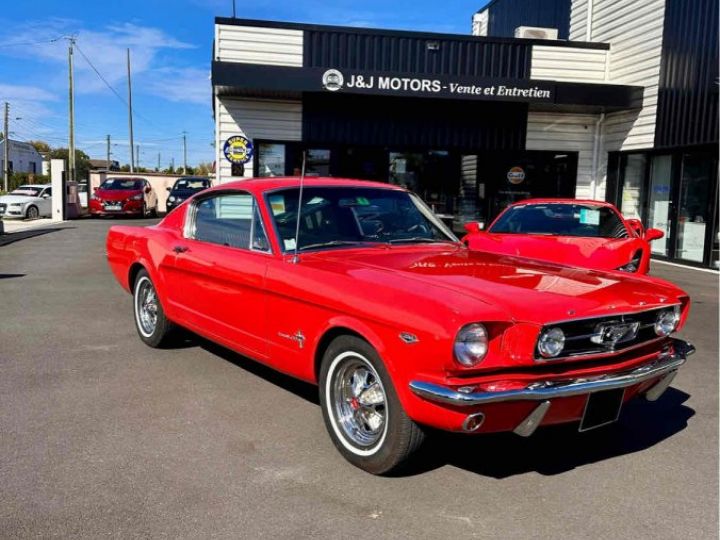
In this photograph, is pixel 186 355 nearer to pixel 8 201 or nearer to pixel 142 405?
pixel 142 405

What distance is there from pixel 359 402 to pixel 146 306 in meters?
3.09

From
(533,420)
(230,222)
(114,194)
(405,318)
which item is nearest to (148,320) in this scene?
(230,222)

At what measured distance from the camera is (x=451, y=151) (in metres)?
14.9

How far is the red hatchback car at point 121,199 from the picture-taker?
81.3ft

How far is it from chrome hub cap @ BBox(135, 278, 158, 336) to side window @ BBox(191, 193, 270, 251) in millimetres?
920

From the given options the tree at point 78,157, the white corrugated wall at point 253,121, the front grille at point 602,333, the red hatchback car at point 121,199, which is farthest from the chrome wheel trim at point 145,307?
the tree at point 78,157

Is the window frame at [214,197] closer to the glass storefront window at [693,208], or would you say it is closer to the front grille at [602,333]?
the front grille at [602,333]

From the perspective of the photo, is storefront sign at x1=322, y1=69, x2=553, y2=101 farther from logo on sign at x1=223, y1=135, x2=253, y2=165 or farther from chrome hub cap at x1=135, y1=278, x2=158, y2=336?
chrome hub cap at x1=135, y1=278, x2=158, y2=336

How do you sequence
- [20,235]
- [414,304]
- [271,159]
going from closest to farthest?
1. [414,304]
2. [271,159]
3. [20,235]

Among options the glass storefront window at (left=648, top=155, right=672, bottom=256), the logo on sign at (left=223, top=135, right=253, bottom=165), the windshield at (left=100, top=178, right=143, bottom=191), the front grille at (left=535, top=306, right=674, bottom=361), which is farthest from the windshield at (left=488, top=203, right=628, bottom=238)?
the windshield at (left=100, top=178, right=143, bottom=191)

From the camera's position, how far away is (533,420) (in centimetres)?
299

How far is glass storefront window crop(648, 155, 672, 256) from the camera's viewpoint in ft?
44.3

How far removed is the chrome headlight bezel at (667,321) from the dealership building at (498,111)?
Answer: 975 centimetres

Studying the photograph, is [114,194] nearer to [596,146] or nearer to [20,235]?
[20,235]
